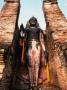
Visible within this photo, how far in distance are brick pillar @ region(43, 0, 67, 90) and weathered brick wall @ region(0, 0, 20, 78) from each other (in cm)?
103

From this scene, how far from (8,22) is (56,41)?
1765mm

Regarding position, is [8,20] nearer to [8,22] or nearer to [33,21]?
[8,22]

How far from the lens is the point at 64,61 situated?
18.5 feet

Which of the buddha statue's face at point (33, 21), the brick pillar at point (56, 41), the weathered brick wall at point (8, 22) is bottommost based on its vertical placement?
the buddha statue's face at point (33, 21)

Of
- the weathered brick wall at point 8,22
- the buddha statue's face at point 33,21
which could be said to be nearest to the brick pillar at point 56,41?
the buddha statue's face at point 33,21

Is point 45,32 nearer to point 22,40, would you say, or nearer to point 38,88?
point 22,40

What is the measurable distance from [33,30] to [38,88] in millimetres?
2468

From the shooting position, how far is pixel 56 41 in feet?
20.2

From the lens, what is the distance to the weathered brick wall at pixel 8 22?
6035 mm

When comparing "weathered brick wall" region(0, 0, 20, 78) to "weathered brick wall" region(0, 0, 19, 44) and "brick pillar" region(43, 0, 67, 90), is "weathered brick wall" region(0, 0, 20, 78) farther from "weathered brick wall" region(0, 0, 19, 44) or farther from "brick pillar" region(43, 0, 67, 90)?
"brick pillar" region(43, 0, 67, 90)

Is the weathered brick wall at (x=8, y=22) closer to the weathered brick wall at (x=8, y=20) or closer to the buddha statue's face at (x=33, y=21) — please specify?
the weathered brick wall at (x=8, y=20)

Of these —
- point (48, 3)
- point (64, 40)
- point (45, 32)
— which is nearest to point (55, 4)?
point (48, 3)

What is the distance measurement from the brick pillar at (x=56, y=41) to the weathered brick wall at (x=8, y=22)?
103cm

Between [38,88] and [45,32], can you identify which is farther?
[45,32]
